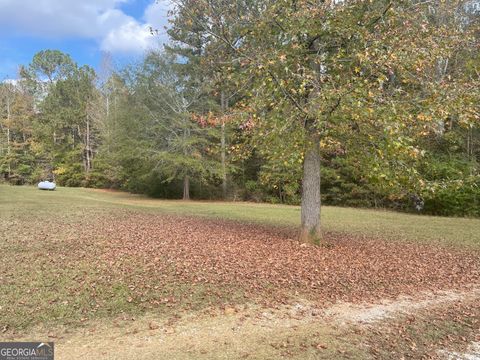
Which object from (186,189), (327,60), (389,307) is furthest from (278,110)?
(186,189)

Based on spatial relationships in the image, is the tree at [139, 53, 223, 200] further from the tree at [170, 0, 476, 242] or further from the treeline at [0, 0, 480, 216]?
the tree at [170, 0, 476, 242]

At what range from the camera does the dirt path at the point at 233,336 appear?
145 inches

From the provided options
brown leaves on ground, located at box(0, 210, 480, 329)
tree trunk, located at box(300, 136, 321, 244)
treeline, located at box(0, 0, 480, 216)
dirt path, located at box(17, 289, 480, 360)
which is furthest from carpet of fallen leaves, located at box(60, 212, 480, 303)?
treeline, located at box(0, 0, 480, 216)

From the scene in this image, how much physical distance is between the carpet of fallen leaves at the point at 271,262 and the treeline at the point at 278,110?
161cm

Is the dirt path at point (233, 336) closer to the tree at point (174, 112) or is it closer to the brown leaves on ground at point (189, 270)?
the brown leaves on ground at point (189, 270)

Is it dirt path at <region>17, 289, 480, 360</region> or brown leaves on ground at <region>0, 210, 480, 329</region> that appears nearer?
dirt path at <region>17, 289, 480, 360</region>

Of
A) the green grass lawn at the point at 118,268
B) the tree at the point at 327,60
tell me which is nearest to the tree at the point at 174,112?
the green grass lawn at the point at 118,268

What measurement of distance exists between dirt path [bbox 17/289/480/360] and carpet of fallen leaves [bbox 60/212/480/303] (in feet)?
1.94

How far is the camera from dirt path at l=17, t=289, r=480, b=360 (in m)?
3.69

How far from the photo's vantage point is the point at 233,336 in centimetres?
410

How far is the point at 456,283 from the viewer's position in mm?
6699

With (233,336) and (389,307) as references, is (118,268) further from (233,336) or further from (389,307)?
(389,307)

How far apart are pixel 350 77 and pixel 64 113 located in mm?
39584

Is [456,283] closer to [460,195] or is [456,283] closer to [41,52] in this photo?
[460,195]
